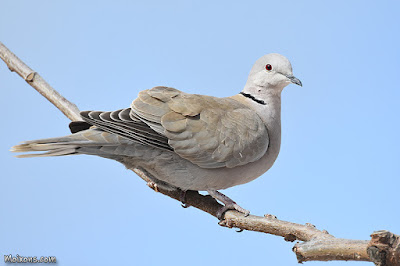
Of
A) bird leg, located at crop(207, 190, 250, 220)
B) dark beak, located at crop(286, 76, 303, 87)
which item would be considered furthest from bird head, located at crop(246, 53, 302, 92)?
bird leg, located at crop(207, 190, 250, 220)

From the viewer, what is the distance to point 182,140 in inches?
143

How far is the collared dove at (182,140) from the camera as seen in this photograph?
352cm

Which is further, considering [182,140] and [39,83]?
[39,83]

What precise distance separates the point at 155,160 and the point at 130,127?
13.1 inches

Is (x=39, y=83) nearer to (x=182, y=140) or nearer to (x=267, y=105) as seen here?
(x=182, y=140)

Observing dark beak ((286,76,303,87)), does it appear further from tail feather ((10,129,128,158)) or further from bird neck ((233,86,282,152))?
tail feather ((10,129,128,158))

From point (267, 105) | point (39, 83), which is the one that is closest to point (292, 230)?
point (267, 105)

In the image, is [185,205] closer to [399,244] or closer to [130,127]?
[130,127]

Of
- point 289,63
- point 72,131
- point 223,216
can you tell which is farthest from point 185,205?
point 289,63

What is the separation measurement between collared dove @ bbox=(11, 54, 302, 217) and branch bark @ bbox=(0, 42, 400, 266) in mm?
149

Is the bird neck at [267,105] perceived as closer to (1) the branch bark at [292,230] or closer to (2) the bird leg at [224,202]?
(2) the bird leg at [224,202]

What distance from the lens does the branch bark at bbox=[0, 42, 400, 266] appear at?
8.47 feet

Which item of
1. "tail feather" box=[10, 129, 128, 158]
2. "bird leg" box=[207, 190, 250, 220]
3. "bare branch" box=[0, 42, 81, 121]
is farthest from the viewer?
"bare branch" box=[0, 42, 81, 121]

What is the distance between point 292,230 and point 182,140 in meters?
1.00
